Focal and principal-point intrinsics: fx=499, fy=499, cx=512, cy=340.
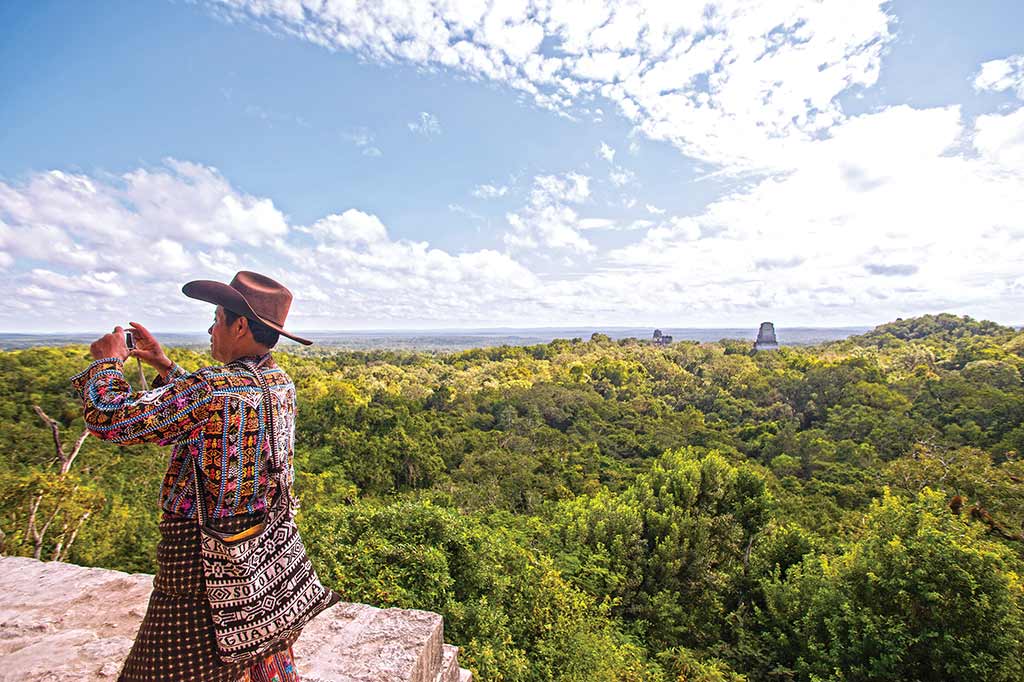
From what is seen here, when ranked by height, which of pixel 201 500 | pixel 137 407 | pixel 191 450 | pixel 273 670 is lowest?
pixel 273 670

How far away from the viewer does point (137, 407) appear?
4.09 feet

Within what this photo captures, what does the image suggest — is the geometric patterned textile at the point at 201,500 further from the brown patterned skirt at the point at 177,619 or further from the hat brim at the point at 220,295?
the hat brim at the point at 220,295

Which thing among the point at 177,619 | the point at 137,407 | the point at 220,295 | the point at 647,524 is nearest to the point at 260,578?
the point at 177,619

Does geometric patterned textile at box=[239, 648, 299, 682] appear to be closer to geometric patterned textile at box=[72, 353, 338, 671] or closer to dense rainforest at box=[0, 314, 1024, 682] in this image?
geometric patterned textile at box=[72, 353, 338, 671]

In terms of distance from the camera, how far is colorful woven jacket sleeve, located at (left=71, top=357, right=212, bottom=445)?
4.10 ft

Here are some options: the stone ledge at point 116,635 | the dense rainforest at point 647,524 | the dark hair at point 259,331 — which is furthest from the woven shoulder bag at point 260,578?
the dense rainforest at point 647,524

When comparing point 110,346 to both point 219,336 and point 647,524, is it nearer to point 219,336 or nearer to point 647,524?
point 219,336

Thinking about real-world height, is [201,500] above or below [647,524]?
above

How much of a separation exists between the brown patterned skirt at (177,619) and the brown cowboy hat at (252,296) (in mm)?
585

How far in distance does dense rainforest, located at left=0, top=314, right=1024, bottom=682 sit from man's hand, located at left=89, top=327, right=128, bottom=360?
446cm

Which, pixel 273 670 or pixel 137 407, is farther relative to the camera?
pixel 273 670

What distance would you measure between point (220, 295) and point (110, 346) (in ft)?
1.00

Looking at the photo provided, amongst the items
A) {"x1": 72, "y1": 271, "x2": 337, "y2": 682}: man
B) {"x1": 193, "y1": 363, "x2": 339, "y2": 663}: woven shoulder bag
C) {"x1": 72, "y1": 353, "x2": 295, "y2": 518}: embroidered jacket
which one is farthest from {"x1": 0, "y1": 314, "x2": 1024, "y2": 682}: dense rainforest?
{"x1": 72, "y1": 353, "x2": 295, "y2": 518}: embroidered jacket

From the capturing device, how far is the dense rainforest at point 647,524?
6488 mm
